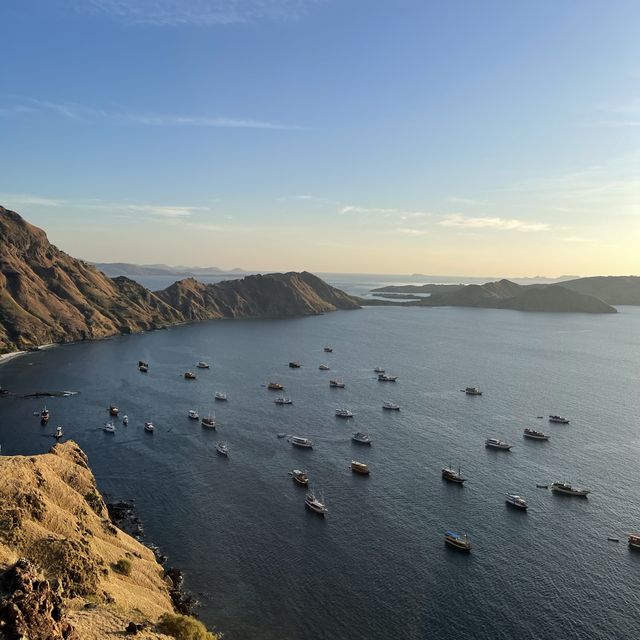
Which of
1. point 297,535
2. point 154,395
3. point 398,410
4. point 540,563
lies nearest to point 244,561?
point 297,535

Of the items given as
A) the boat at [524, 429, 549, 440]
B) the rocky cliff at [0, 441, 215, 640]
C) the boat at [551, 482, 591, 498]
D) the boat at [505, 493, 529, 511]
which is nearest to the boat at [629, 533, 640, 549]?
the boat at [551, 482, 591, 498]

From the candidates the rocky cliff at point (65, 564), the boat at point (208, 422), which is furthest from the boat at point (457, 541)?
the boat at point (208, 422)

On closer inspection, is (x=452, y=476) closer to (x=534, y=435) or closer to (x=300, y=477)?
(x=300, y=477)

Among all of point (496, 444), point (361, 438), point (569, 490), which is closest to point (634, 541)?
point (569, 490)

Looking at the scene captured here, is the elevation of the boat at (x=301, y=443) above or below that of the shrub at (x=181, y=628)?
below

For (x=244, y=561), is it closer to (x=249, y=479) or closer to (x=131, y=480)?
(x=249, y=479)

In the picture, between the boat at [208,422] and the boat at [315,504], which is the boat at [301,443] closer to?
the boat at [208,422]
